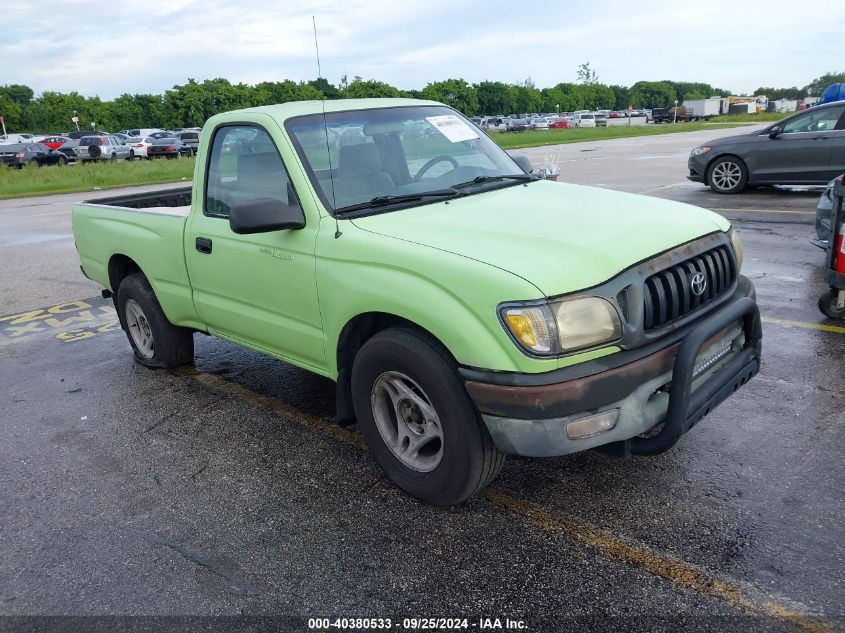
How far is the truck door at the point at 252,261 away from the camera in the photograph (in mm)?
3781

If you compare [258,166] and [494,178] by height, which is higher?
[258,166]

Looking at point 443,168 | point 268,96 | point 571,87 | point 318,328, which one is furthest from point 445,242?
point 571,87

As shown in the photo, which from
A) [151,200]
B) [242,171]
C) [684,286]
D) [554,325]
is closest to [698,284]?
[684,286]

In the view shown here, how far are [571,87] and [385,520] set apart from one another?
148305 millimetres

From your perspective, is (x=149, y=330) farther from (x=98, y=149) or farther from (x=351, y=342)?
(x=98, y=149)

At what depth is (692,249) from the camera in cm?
329

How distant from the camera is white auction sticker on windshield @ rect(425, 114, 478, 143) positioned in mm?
4469

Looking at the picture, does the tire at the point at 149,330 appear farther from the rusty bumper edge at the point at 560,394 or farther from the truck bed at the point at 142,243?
the rusty bumper edge at the point at 560,394

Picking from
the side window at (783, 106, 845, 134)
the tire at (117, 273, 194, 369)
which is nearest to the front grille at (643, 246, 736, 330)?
the tire at (117, 273, 194, 369)

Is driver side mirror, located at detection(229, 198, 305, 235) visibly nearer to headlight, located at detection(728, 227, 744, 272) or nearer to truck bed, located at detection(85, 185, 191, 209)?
headlight, located at detection(728, 227, 744, 272)

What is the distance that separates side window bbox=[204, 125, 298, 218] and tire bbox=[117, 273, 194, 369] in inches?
47.4

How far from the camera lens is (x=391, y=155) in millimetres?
4148

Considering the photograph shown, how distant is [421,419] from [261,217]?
1268 mm

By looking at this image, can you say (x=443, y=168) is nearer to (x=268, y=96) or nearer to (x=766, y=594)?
(x=766, y=594)
